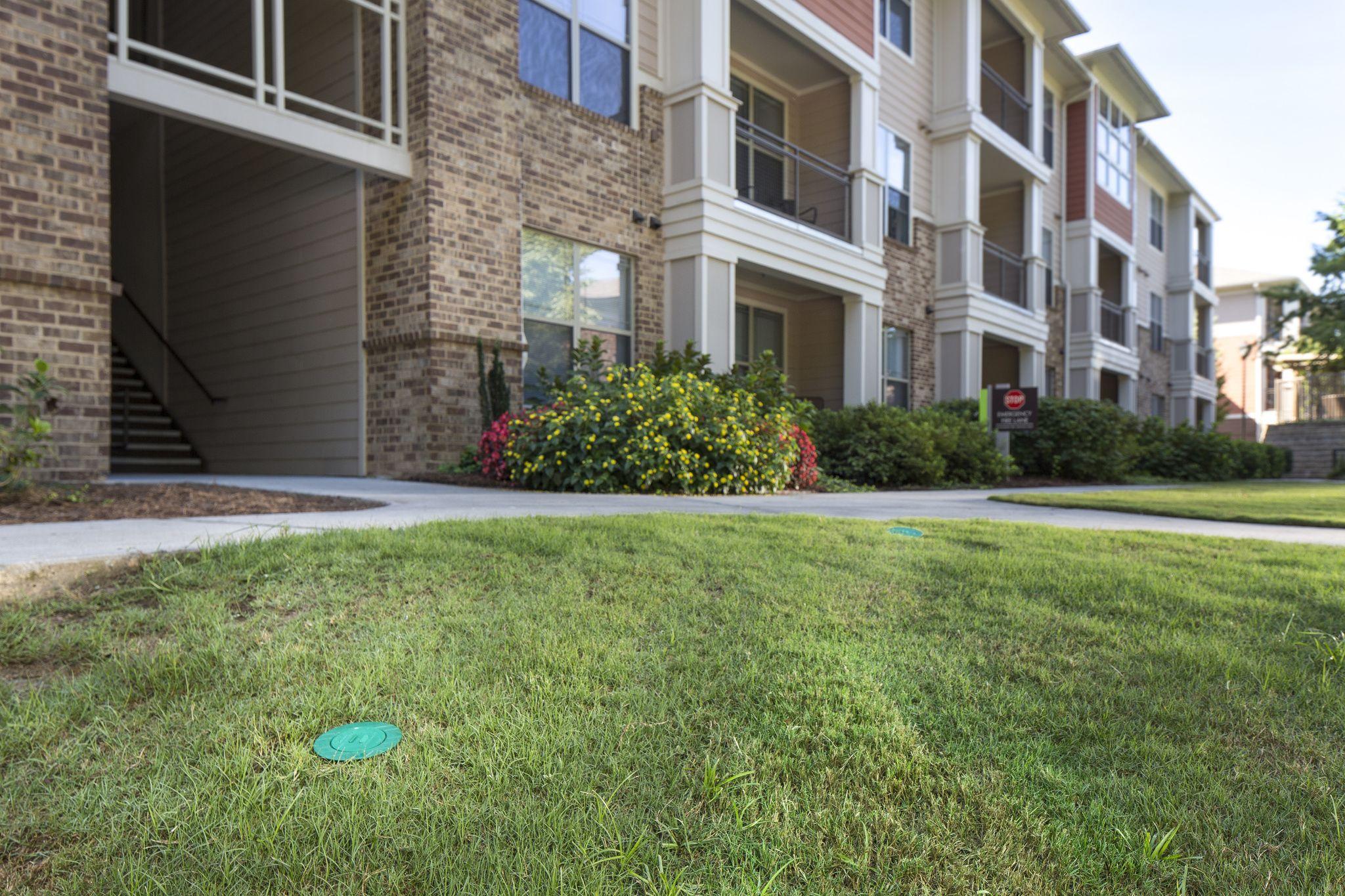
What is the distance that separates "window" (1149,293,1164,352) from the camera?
25.5 meters

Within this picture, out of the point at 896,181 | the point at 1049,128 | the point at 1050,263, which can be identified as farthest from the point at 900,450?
the point at 1049,128

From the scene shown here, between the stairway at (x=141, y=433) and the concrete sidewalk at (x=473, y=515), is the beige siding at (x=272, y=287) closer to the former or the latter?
the stairway at (x=141, y=433)

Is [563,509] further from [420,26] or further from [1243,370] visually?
[1243,370]

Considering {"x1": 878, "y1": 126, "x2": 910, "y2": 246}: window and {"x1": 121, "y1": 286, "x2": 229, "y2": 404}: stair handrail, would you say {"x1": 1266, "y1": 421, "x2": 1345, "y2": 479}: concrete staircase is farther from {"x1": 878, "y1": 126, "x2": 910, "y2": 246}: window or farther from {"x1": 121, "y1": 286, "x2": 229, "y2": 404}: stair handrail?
{"x1": 121, "y1": 286, "x2": 229, "y2": 404}: stair handrail

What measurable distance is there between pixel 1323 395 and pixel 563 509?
27.7 meters

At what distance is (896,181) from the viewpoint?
14.5 m

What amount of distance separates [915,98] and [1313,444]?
1588 cm

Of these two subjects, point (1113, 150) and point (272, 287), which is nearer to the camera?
point (272, 287)

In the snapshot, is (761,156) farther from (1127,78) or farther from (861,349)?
(1127,78)

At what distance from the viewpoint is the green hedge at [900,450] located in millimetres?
9906

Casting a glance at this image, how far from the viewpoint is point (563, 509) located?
200 inches

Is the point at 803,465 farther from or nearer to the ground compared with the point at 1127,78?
nearer to the ground

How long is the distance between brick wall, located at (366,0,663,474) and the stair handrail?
3434mm

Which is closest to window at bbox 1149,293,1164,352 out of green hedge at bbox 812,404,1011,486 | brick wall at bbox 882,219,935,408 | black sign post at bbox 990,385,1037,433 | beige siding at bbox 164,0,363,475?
brick wall at bbox 882,219,935,408
